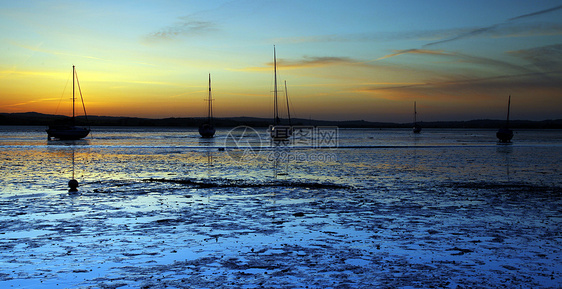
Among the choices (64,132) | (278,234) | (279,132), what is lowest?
(278,234)

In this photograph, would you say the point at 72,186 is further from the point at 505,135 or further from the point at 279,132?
the point at 505,135

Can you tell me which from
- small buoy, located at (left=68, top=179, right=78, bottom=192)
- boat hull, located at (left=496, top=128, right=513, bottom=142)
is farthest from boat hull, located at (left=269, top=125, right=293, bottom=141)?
small buoy, located at (left=68, top=179, right=78, bottom=192)

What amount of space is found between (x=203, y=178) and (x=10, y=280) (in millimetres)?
14428

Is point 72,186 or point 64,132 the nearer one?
point 72,186

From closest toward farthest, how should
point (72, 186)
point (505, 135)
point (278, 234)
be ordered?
point (278, 234), point (72, 186), point (505, 135)

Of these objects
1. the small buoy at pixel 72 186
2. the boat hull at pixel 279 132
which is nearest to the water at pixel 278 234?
the small buoy at pixel 72 186

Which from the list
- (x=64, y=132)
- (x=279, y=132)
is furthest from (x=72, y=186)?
(x=279, y=132)

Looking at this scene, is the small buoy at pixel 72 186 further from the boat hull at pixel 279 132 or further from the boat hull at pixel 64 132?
the boat hull at pixel 64 132

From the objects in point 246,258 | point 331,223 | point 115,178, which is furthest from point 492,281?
point 115,178

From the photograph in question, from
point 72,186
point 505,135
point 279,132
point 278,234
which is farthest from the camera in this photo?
point 279,132

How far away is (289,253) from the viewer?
864cm

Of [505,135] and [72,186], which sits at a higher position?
[505,135]

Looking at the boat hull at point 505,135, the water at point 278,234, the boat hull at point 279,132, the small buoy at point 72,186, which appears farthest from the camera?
the boat hull at point 279,132

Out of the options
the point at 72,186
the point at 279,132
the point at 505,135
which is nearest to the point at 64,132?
the point at 279,132
